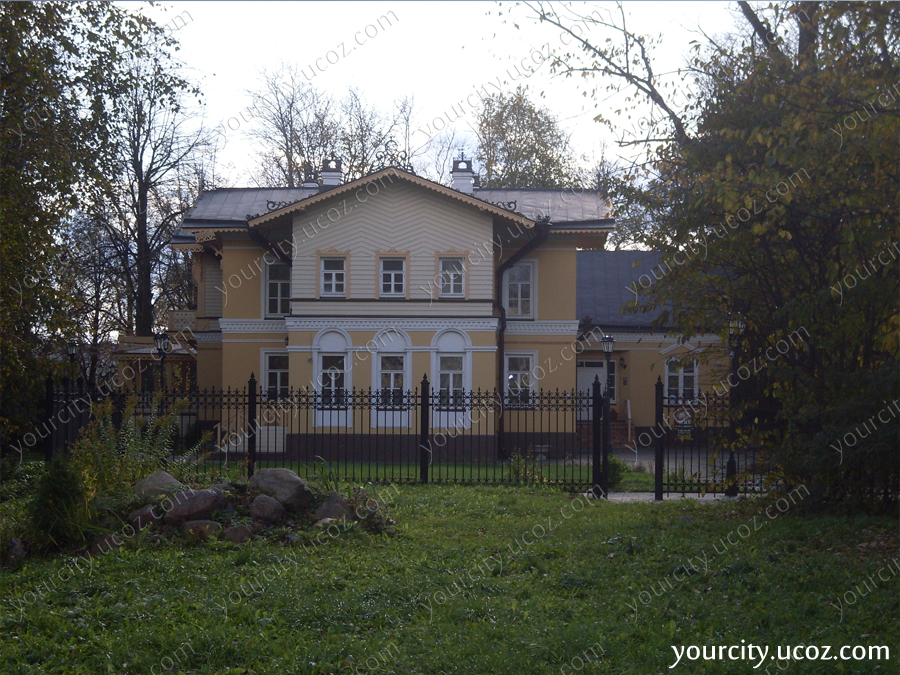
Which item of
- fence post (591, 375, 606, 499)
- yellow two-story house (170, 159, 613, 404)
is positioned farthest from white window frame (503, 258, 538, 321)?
fence post (591, 375, 606, 499)

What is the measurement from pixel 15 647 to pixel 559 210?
22511mm

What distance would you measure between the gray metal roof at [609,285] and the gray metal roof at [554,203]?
4905 mm

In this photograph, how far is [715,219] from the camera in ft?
34.5

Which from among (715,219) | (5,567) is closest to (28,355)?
(5,567)

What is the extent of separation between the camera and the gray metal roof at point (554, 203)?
2600 centimetres

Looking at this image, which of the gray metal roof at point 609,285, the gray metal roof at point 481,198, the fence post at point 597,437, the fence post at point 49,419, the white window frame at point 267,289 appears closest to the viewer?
the fence post at point 49,419

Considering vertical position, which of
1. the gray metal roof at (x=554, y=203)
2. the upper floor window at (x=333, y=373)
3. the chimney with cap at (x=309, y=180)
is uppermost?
the chimney with cap at (x=309, y=180)

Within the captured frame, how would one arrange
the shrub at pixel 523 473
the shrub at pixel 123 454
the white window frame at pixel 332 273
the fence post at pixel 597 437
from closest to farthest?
the shrub at pixel 123 454 < the fence post at pixel 597 437 < the shrub at pixel 523 473 < the white window frame at pixel 332 273

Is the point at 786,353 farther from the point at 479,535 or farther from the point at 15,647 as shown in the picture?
the point at 15,647

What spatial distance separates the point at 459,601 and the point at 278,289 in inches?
813

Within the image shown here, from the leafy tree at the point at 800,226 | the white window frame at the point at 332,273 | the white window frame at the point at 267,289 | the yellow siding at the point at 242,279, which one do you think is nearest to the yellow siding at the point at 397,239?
the white window frame at the point at 332,273

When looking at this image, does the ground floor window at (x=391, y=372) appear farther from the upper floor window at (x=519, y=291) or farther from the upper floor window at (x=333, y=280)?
the upper floor window at (x=519, y=291)

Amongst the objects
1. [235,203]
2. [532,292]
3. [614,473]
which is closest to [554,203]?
[532,292]

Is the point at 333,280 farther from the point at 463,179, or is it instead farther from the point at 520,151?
the point at 520,151
